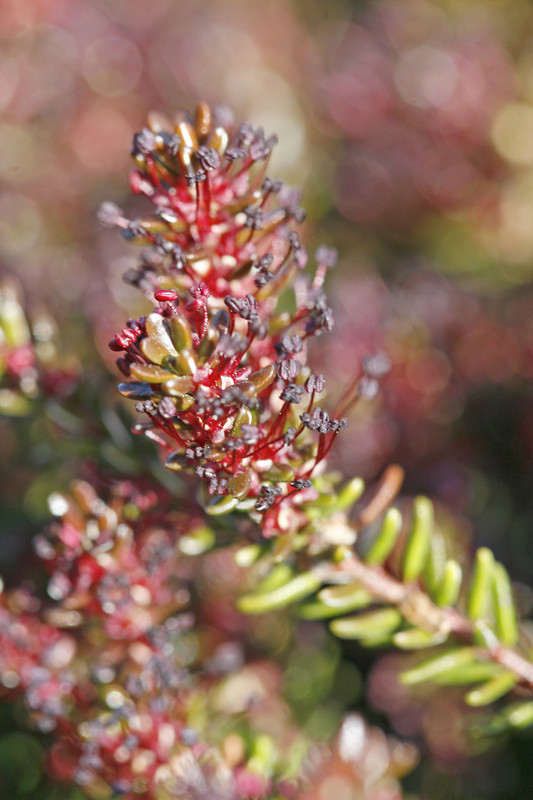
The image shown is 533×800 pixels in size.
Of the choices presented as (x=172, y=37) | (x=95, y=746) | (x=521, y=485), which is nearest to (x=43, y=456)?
(x=95, y=746)

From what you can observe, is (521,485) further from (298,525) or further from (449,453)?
(298,525)

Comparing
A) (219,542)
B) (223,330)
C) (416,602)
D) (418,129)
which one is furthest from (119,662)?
(418,129)

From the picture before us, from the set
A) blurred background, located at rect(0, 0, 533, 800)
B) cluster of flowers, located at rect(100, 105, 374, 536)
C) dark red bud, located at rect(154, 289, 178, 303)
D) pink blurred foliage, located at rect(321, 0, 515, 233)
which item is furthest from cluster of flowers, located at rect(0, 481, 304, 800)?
pink blurred foliage, located at rect(321, 0, 515, 233)

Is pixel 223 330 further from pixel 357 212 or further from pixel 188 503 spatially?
pixel 357 212

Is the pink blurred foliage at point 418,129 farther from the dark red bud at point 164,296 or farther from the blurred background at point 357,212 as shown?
the dark red bud at point 164,296

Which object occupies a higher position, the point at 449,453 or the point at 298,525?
the point at 298,525

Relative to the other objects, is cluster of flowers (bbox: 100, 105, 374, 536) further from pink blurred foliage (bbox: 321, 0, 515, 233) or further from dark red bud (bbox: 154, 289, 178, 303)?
pink blurred foliage (bbox: 321, 0, 515, 233)
